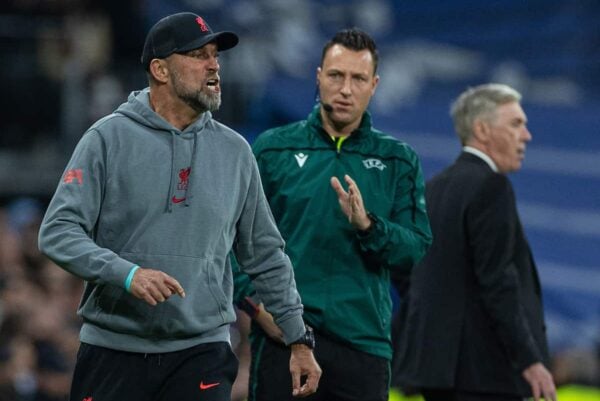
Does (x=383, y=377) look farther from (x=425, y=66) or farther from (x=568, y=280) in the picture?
(x=425, y=66)

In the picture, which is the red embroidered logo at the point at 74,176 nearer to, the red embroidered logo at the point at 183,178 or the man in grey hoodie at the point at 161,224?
the man in grey hoodie at the point at 161,224

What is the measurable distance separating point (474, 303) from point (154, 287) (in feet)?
7.40

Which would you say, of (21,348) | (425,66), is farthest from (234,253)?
(425,66)

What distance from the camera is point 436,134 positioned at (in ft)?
44.9

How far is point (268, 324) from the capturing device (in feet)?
18.8

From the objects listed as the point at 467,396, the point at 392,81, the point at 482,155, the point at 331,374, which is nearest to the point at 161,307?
the point at 331,374

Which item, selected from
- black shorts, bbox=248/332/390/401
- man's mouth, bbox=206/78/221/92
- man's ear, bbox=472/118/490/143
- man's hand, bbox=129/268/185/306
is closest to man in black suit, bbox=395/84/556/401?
man's ear, bbox=472/118/490/143

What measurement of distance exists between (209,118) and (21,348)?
14.9 feet

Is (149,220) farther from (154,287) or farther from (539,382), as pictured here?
(539,382)

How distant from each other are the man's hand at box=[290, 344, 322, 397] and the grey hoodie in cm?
29

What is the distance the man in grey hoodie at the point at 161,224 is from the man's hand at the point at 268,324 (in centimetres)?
59

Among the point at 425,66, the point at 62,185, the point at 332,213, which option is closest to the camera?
the point at 62,185

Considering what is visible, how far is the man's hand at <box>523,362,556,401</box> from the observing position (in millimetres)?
6219

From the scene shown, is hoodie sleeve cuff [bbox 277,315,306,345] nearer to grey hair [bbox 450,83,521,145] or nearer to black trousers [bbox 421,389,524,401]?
black trousers [bbox 421,389,524,401]
